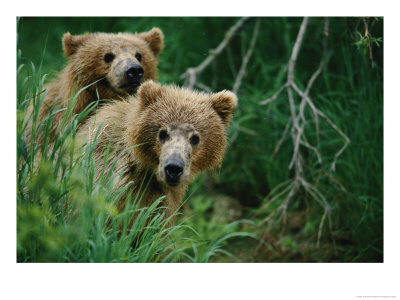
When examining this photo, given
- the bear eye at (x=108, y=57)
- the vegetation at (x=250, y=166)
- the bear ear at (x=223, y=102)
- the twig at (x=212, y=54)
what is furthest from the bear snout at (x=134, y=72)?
the twig at (x=212, y=54)

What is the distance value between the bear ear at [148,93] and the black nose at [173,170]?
49 centimetres

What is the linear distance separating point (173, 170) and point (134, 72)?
1084mm

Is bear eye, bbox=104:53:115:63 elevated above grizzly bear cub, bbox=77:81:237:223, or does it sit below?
above

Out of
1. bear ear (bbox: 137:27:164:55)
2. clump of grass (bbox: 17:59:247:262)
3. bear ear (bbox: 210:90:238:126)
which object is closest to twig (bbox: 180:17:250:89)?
bear ear (bbox: 137:27:164:55)

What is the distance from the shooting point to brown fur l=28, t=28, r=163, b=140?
11.3 ft

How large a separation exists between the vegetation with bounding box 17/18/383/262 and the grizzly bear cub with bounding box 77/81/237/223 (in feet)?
0.48

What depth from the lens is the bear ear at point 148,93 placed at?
2820 mm

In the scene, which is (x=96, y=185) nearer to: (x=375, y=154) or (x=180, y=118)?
(x=180, y=118)

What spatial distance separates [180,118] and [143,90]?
287mm

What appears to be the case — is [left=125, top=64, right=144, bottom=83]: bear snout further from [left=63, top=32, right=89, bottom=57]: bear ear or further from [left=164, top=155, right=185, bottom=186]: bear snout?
[left=164, top=155, right=185, bottom=186]: bear snout
